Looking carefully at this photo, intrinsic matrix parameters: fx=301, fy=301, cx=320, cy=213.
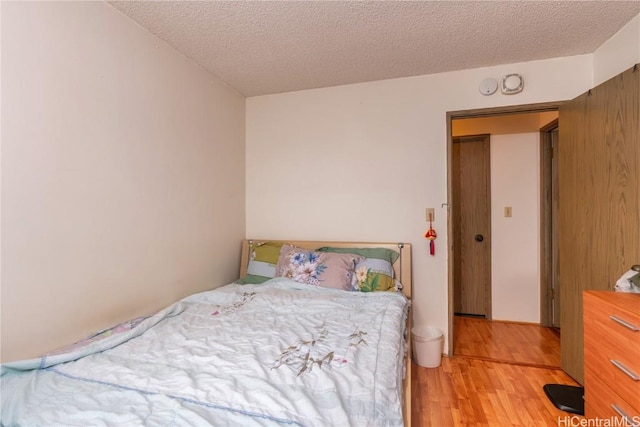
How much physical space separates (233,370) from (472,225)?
3.09 metres

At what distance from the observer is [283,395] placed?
3.16 ft

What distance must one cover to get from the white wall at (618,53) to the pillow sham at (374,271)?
1.90 metres

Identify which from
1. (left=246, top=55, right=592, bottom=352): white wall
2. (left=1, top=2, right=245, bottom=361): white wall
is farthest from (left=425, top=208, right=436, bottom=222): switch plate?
(left=1, top=2, right=245, bottom=361): white wall

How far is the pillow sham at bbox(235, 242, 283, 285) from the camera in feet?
8.18

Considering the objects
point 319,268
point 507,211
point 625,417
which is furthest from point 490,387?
point 507,211

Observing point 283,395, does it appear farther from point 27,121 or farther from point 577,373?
point 577,373

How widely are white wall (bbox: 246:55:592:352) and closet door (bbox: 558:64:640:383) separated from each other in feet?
1.40

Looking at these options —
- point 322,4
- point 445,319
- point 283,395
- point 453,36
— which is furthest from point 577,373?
point 322,4

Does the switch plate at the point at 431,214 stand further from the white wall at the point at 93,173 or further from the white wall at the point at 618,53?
the white wall at the point at 93,173

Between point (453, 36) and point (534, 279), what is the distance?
2.59 metres

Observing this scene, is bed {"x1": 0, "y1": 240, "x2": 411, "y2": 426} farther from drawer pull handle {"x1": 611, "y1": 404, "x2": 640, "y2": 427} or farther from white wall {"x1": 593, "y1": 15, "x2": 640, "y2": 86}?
white wall {"x1": 593, "y1": 15, "x2": 640, "y2": 86}

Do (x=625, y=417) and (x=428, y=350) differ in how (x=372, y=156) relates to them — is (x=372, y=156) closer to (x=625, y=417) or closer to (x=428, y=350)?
(x=428, y=350)

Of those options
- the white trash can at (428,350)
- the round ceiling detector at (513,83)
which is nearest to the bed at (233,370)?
the white trash can at (428,350)

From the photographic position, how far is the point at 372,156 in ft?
8.54
